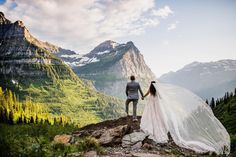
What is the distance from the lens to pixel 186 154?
16.3m

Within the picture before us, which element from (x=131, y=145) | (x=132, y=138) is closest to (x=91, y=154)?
(x=131, y=145)

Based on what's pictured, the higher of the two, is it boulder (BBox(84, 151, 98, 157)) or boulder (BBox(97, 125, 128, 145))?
boulder (BBox(97, 125, 128, 145))

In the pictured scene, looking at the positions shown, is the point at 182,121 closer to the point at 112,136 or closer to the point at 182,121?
the point at 182,121

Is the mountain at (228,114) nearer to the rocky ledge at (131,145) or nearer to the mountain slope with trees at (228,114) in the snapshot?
the mountain slope with trees at (228,114)

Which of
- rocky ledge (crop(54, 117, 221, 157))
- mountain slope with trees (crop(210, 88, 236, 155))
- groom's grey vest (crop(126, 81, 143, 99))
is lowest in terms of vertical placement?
mountain slope with trees (crop(210, 88, 236, 155))

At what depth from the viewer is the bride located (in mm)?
17266

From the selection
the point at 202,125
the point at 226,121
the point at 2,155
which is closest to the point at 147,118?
the point at 202,125

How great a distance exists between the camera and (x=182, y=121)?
17703 mm

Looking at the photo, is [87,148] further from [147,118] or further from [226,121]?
[226,121]

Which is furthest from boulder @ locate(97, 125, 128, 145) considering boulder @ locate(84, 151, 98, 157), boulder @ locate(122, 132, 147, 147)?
boulder @ locate(84, 151, 98, 157)

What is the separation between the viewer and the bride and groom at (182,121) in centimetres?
1727

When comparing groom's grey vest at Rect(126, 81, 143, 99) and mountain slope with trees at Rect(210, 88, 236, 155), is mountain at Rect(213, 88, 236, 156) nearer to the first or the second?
mountain slope with trees at Rect(210, 88, 236, 155)

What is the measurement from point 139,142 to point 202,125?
374 cm

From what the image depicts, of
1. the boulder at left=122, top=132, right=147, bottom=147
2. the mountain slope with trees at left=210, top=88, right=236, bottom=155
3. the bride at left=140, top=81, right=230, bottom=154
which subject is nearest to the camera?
the bride at left=140, top=81, right=230, bottom=154
